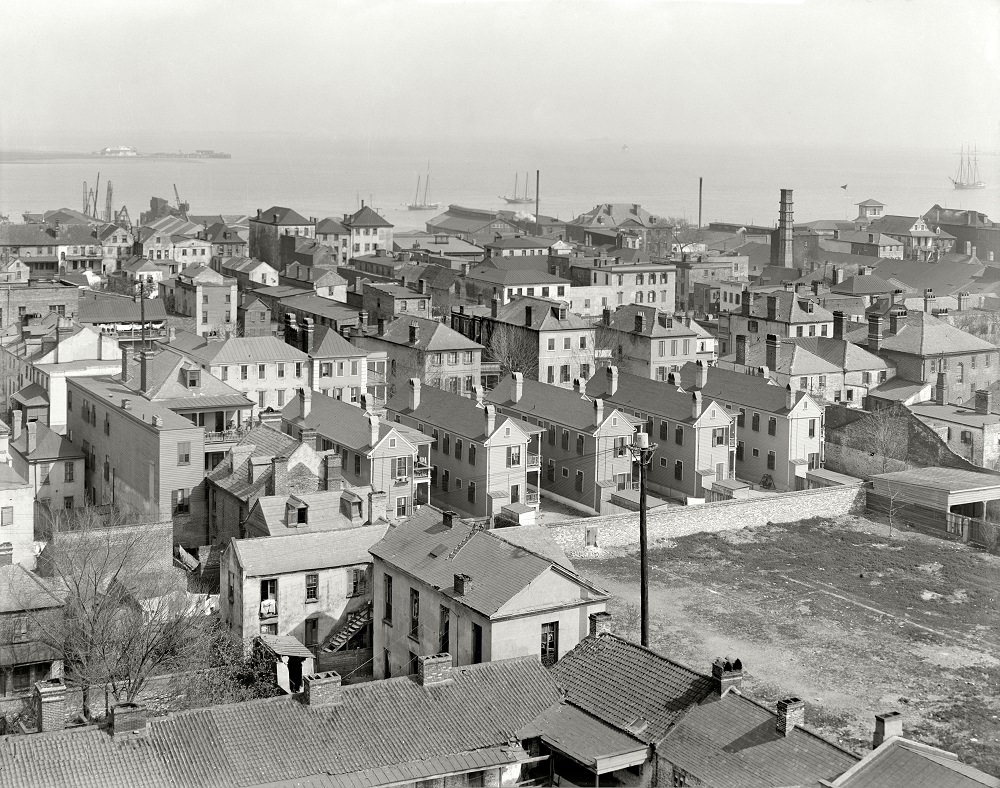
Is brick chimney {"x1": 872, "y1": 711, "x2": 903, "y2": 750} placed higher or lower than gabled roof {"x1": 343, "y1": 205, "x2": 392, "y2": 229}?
lower

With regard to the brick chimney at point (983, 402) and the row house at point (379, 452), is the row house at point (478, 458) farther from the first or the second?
the brick chimney at point (983, 402)

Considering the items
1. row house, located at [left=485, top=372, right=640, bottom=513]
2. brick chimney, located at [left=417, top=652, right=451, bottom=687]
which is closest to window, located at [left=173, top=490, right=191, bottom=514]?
row house, located at [left=485, top=372, right=640, bottom=513]

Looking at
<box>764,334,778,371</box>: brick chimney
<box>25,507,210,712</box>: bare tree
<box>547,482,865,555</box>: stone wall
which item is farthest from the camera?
<box>764,334,778,371</box>: brick chimney

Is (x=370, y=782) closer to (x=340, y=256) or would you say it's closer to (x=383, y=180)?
(x=340, y=256)

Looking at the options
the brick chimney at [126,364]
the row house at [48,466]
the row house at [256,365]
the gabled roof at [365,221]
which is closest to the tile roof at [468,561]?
the row house at [48,466]

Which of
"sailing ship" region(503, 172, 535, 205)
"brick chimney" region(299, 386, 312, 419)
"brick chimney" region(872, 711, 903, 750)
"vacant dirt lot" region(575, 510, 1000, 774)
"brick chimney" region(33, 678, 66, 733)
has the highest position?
"sailing ship" region(503, 172, 535, 205)

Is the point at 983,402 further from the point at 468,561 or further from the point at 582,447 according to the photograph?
the point at 468,561

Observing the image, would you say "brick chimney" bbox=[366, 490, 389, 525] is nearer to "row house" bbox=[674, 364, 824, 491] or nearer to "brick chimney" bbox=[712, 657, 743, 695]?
"brick chimney" bbox=[712, 657, 743, 695]
